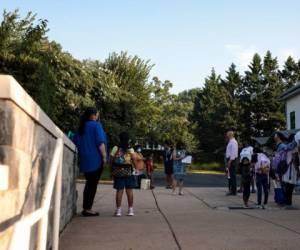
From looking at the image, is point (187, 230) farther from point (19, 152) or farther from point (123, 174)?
point (19, 152)

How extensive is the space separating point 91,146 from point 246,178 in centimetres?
406

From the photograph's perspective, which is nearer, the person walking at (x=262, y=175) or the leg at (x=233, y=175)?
the person walking at (x=262, y=175)

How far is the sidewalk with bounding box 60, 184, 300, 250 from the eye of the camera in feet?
21.3

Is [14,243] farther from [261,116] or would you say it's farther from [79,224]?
[261,116]

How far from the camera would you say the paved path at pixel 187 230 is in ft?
21.3

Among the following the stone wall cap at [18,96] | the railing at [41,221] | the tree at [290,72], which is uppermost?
the tree at [290,72]

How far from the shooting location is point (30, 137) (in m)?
4.12

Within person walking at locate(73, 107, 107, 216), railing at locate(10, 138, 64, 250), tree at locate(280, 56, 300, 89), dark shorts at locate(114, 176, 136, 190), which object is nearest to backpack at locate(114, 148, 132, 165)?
dark shorts at locate(114, 176, 136, 190)

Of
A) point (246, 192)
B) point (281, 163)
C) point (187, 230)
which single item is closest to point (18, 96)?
point (187, 230)

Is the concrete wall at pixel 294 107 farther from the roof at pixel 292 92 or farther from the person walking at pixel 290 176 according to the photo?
the person walking at pixel 290 176

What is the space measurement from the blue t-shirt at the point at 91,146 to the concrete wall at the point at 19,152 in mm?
4286

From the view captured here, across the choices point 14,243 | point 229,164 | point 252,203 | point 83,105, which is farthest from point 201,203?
point 83,105

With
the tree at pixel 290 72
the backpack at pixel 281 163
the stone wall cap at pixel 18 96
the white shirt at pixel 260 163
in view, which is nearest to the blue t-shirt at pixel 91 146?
the white shirt at pixel 260 163

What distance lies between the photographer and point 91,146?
9273 millimetres
